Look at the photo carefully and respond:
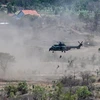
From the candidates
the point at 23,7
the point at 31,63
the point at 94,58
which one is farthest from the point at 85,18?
the point at 31,63

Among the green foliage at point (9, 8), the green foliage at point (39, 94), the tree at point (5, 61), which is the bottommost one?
the green foliage at point (39, 94)

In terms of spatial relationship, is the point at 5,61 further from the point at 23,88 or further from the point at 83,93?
the point at 83,93

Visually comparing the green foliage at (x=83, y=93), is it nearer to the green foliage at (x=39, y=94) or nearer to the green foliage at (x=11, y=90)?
the green foliage at (x=39, y=94)

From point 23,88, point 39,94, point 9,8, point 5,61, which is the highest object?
point 9,8

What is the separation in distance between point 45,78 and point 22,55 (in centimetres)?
760

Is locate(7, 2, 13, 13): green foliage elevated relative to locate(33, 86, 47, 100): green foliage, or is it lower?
elevated

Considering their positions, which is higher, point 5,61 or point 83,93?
point 5,61

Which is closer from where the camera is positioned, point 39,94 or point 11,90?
point 39,94

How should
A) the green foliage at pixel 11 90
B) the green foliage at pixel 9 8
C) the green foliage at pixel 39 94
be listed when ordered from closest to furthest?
the green foliage at pixel 39 94 → the green foliage at pixel 11 90 → the green foliage at pixel 9 8

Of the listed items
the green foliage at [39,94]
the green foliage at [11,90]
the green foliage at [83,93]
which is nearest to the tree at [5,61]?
the green foliage at [11,90]

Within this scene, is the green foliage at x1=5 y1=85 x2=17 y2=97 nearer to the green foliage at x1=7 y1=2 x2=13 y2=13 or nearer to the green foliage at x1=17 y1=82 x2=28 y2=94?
the green foliage at x1=17 y1=82 x2=28 y2=94

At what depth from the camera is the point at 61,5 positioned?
6856cm

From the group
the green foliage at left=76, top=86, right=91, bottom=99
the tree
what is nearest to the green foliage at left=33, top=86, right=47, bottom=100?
the green foliage at left=76, top=86, right=91, bottom=99

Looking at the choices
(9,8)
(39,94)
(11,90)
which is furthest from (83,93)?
(9,8)
